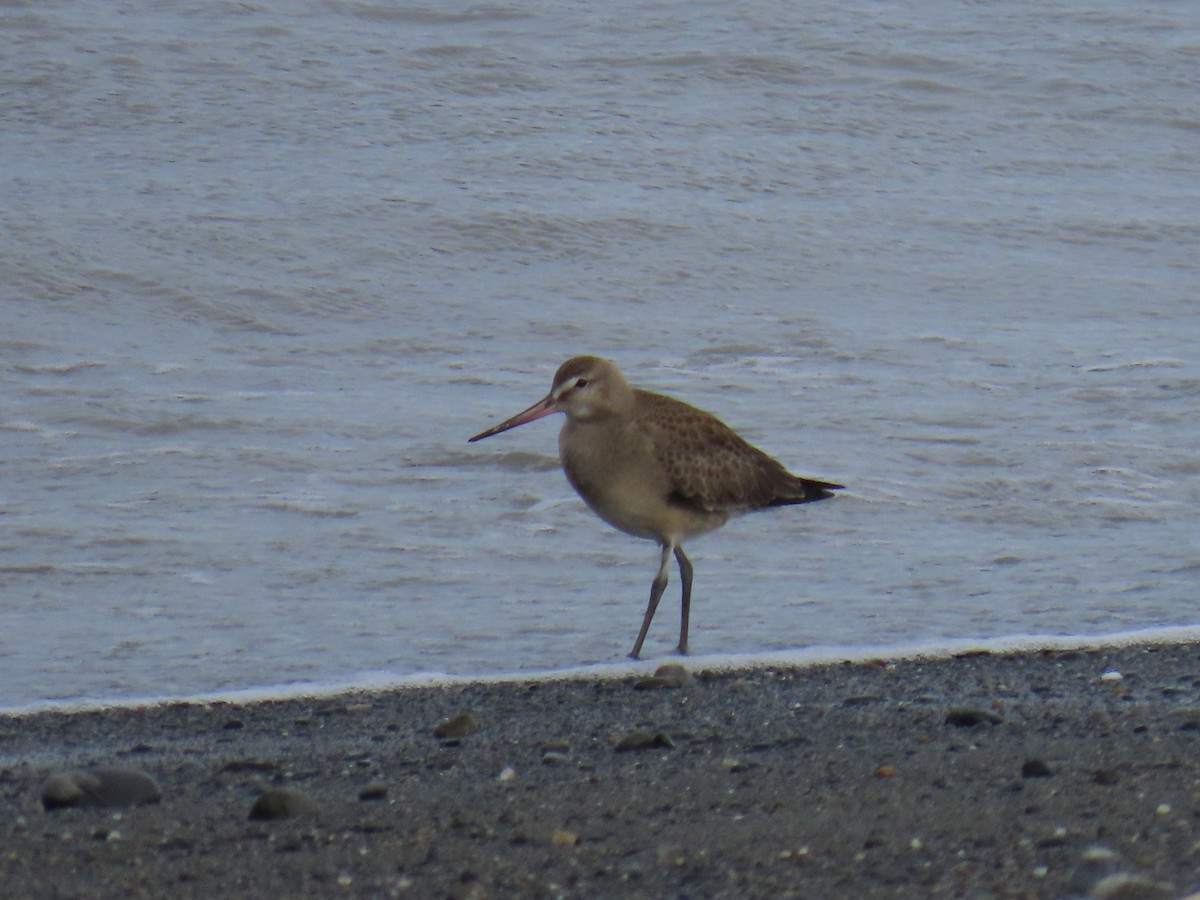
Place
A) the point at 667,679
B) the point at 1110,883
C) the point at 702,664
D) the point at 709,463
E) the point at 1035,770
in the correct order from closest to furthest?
the point at 1110,883
the point at 1035,770
the point at 667,679
the point at 702,664
the point at 709,463

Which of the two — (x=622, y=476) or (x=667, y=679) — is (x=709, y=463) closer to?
(x=622, y=476)

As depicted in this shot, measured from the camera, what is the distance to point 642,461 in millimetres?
5711

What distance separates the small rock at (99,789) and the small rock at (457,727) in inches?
32.1

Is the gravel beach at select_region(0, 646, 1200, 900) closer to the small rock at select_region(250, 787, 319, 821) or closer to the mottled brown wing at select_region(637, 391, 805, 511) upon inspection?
the small rock at select_region(250, 787, 319, 821)

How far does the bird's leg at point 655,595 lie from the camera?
5.33 m

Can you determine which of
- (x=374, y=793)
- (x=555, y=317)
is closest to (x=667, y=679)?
(x=374, y=793)

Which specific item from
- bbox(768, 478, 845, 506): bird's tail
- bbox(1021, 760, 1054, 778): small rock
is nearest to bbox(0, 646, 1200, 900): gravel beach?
bbox(1021, 760, 1054, 778): small rock

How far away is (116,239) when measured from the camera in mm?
10305

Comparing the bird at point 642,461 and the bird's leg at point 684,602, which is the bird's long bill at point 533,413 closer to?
the bird at point 642,461

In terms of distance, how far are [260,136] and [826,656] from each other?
765cm

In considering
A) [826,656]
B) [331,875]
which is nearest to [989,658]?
[826,656]

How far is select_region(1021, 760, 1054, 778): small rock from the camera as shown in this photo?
3.65m

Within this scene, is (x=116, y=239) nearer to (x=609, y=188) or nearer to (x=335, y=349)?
(x=335, y=349)

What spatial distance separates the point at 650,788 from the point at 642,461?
6.88ft
